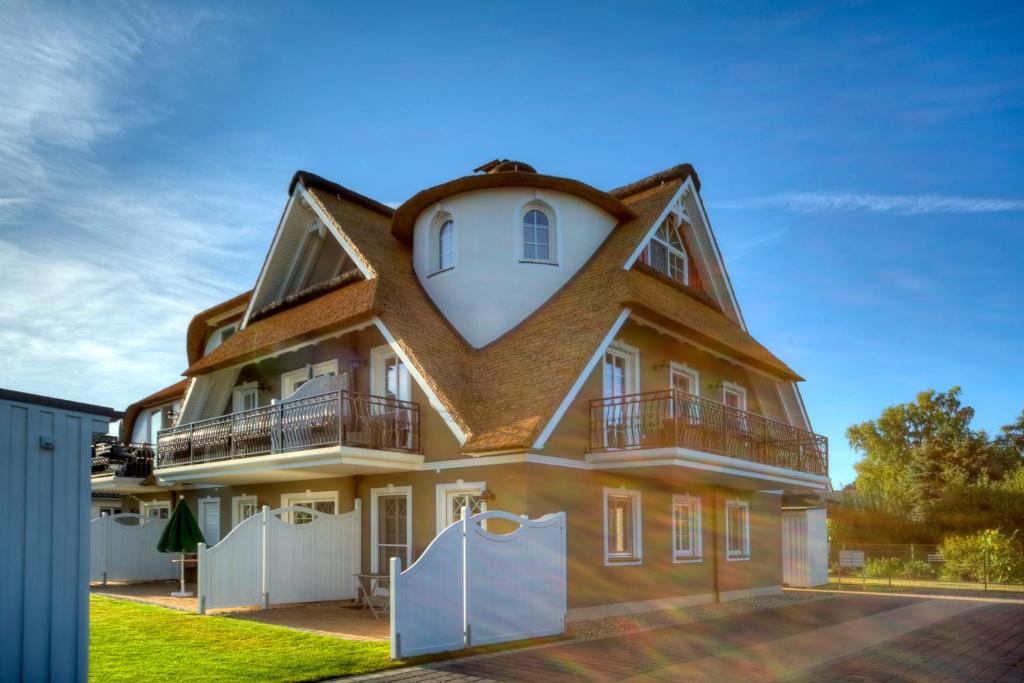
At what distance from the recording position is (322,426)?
16.1 meters

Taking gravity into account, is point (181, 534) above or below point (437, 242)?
below

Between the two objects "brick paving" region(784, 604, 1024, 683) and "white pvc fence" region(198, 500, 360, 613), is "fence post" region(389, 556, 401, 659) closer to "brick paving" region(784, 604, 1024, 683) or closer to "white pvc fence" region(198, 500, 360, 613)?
"brick paving" region(784, 604, 1024, 683)

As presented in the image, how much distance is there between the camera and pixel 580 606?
15367mm

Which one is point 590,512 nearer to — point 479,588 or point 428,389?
point 428,389

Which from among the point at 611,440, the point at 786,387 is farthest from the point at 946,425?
the point at 611,440

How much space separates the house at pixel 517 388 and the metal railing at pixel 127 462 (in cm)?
299

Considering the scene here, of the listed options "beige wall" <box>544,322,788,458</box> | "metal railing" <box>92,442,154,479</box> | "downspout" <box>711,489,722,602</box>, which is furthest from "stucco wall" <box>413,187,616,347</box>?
"metal railing" <box>92,442,154,479</box>

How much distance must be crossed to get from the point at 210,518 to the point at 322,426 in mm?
9486

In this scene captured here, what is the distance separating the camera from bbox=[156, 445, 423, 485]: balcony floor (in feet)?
50.6

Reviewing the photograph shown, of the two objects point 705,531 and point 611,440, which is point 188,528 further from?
point 705,531

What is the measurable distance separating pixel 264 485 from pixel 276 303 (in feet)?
15.1

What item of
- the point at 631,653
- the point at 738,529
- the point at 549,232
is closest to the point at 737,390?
the point at 738,529

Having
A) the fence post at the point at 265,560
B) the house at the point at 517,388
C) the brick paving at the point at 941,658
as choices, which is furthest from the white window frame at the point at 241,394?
the brick paving at the point at 941,658

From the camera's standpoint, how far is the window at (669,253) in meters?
21.3
